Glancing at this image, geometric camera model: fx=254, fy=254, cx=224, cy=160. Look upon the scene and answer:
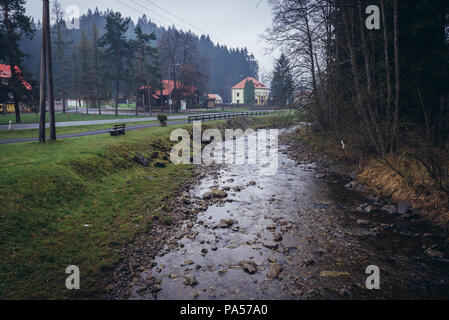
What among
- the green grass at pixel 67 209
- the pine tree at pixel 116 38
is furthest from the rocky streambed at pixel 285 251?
the pine tree at pixel 116 38

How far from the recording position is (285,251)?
27.3ft

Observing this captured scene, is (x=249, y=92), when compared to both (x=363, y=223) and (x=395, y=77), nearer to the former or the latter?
(x=395, y=77)

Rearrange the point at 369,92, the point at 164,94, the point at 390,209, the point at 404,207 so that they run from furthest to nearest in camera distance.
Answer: the point at 164,94 → the point at 369,92 → the point at 390,209 → the point at 404,207

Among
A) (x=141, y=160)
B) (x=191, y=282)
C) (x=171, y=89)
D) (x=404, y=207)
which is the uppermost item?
(x=171, y=89)

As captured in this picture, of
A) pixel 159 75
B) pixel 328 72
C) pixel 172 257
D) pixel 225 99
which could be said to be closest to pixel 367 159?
pixel 328 72

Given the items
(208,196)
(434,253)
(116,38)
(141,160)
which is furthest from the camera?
(116,38)

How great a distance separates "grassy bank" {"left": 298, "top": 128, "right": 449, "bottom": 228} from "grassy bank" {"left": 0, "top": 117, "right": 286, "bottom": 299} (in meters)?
10.8

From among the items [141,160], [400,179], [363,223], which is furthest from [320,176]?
[141,160]

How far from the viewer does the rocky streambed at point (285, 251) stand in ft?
21.6

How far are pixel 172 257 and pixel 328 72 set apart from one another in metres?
16.1

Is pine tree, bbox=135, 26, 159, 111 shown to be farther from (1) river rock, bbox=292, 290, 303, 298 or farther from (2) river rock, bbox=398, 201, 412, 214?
(1) river rock, bbox=292, 290, 303, 298

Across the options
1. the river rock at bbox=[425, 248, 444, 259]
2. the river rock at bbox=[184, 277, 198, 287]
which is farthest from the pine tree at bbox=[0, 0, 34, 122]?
the river rock at bbox=[425, 248, 444, 259]

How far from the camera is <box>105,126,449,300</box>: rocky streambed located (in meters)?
6.59

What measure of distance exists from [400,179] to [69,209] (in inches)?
590
